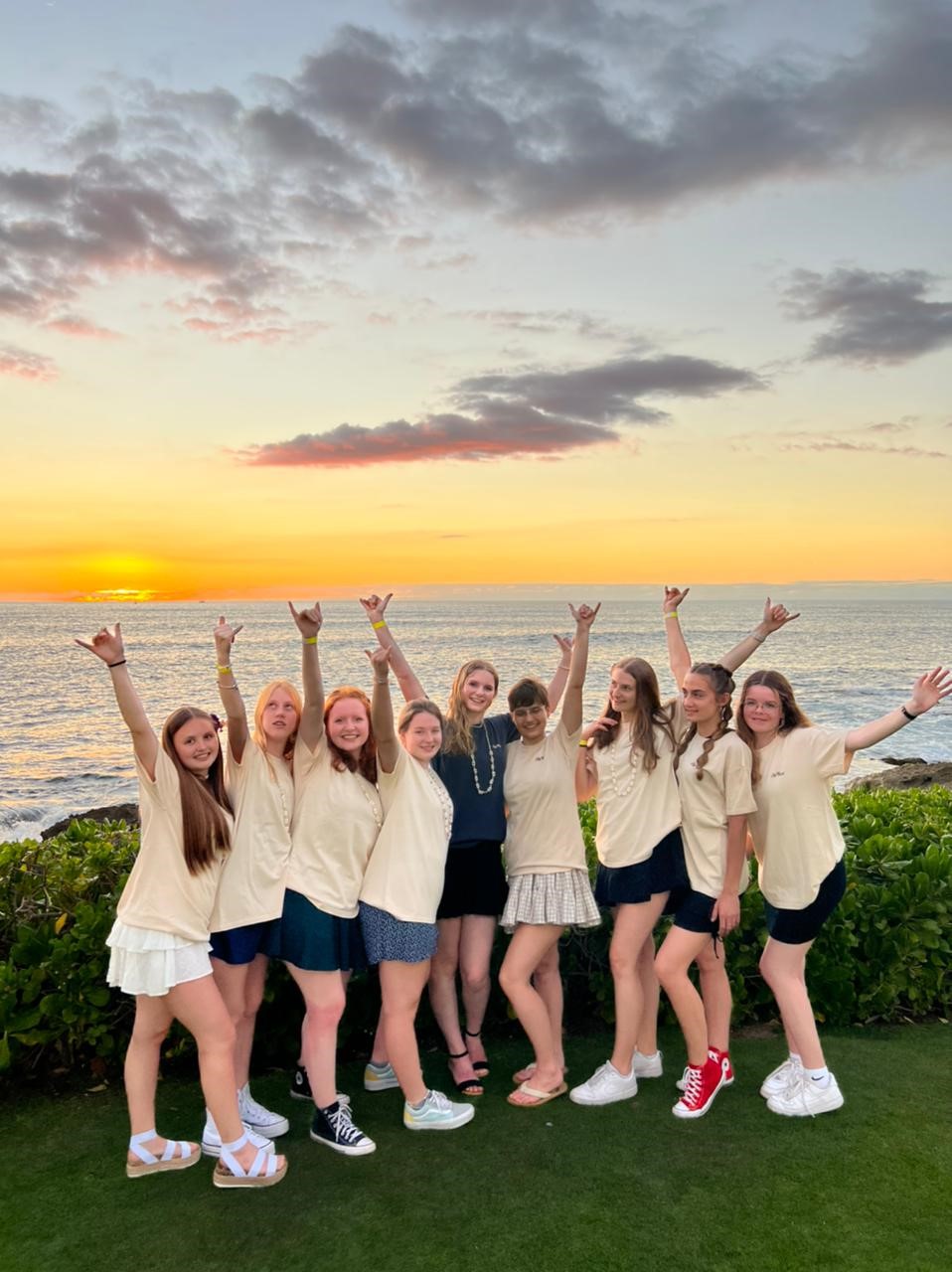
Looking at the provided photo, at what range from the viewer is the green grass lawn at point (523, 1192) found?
153 inches

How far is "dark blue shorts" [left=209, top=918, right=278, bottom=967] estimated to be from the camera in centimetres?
469

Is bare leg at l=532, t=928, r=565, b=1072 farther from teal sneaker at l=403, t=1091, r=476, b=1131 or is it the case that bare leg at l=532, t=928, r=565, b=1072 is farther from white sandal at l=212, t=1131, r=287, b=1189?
white sandal at l=212, t=1131, r=287, b=1189

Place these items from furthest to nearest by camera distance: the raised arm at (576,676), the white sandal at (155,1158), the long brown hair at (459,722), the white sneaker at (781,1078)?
the long brown hair at (459,722)
the raised arm at (576,676)
the white sneaker at (781,1078)
the white sandal at (155,1158)

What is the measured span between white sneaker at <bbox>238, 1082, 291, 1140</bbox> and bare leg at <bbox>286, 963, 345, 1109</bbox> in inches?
10.8

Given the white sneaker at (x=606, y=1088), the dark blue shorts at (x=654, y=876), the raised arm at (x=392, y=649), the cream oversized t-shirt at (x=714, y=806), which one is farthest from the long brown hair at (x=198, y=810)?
the cream oversized t-shirt at (x=714, y=806)

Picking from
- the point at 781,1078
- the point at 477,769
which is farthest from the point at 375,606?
the point at 781,1078


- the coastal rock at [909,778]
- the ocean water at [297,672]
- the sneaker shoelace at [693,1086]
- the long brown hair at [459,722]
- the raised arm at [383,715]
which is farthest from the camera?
the ocean water at [297,672]

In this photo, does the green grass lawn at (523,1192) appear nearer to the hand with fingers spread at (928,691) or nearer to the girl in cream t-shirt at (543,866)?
→ the girl in cream t-shirt at (543,866)

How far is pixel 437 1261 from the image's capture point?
3.83 meters

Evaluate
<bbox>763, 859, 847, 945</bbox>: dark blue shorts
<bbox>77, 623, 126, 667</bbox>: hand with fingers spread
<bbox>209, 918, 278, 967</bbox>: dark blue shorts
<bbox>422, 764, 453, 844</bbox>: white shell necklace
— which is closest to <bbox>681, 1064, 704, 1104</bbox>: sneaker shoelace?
<bbox>763, 859, 847, 945</bbox>: dark blue shorts

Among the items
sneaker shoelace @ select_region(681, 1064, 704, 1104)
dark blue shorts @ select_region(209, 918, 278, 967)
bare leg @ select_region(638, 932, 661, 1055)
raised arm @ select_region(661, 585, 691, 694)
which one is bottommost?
sneaker shoelace @ select_region(681, 1064, 704, 1104)

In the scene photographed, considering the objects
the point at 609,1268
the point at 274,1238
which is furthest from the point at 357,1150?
the point at 609,1268

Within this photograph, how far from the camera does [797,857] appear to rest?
5.12m

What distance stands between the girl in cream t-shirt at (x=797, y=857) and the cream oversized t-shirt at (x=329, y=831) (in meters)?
2.09
